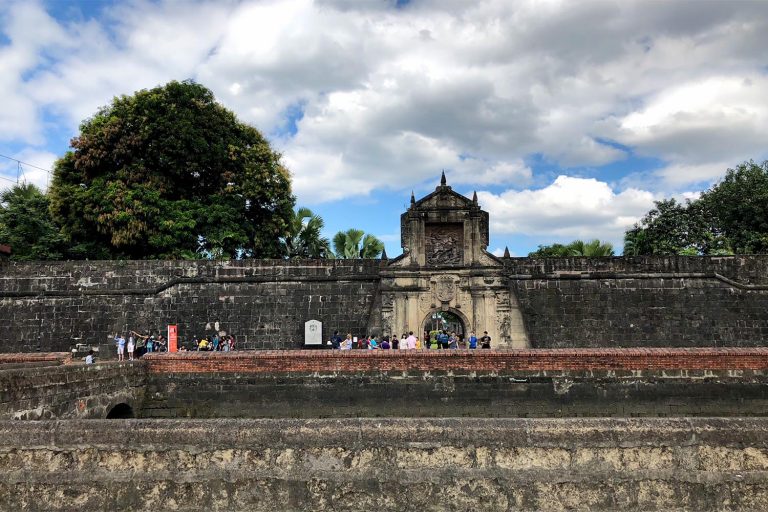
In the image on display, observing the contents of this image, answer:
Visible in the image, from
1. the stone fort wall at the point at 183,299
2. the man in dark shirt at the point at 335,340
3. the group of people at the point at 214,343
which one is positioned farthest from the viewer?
the stone fort wall at the point at 183,299

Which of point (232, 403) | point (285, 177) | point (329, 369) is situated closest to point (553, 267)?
point (329, 369)

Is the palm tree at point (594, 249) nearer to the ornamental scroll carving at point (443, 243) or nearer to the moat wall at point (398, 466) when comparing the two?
the ornamental scroll carving at point (443, 243)

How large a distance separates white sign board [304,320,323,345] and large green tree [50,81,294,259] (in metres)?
7.02

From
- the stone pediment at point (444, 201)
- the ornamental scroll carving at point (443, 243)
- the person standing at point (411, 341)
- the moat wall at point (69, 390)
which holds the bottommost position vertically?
the moat wall at point (69, 390)

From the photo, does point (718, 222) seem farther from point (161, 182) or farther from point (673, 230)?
point (161, 182)

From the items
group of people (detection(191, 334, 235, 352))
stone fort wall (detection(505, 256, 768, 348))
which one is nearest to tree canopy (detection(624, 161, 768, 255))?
stone fort wall (detection(505, 256, 768, 348))

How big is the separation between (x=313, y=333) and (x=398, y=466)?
14435 millimetres

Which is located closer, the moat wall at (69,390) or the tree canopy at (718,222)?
the moat wall at (69,390)

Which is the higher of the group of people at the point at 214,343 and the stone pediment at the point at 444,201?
the stone pediment at the point at 444,201

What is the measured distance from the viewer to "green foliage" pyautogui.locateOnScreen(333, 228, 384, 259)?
29.0m

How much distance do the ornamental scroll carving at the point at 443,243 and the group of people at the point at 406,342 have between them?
2365mm

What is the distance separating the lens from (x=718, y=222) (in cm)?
2722

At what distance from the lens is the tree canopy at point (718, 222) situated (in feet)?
83.7

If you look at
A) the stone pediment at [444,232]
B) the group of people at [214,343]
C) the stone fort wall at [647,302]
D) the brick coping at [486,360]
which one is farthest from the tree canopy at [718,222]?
the group of people at [214,343]
